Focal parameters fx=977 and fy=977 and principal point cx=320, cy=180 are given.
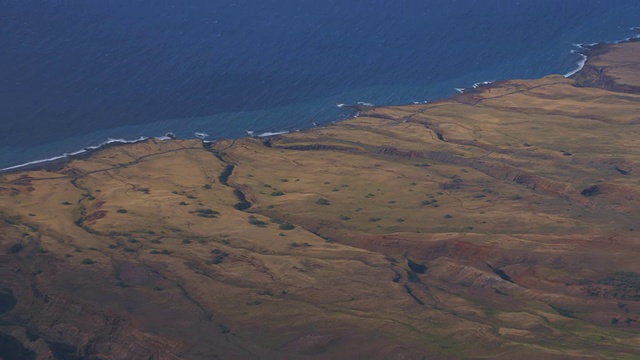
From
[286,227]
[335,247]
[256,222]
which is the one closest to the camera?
[335,247]

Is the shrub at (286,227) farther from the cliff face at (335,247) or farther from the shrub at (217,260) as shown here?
the shrub at (217,260)

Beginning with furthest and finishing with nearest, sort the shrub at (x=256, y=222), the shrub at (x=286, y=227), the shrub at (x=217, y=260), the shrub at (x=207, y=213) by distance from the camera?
the shrub at (x=207, y=213)
the shrub at (x=256, y=222)
the shrub at (x=286, y=227)
the shrub at (x=217, y=260)

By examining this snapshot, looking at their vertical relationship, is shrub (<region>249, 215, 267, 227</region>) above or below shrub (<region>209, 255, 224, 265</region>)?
above

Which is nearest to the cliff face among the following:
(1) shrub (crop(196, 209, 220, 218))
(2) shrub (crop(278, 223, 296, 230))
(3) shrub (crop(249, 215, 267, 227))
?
(2) shrub (crop(278, 223, 296, 230))

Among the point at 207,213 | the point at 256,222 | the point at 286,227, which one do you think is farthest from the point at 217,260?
the point at 207,213

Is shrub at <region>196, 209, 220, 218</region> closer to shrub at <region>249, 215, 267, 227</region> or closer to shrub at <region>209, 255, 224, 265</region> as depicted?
shrub at <region>249, 215, 267, 227</region>

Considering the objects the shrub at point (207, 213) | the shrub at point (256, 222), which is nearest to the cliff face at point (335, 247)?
the shrub at point (207, 213)

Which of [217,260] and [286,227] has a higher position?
[286,227]

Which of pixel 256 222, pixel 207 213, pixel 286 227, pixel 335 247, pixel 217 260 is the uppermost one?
pixel 207 213

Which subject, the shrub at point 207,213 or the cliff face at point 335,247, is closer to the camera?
the cliff face at point 335,247

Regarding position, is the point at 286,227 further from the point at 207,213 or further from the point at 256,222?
the point at 207,213
